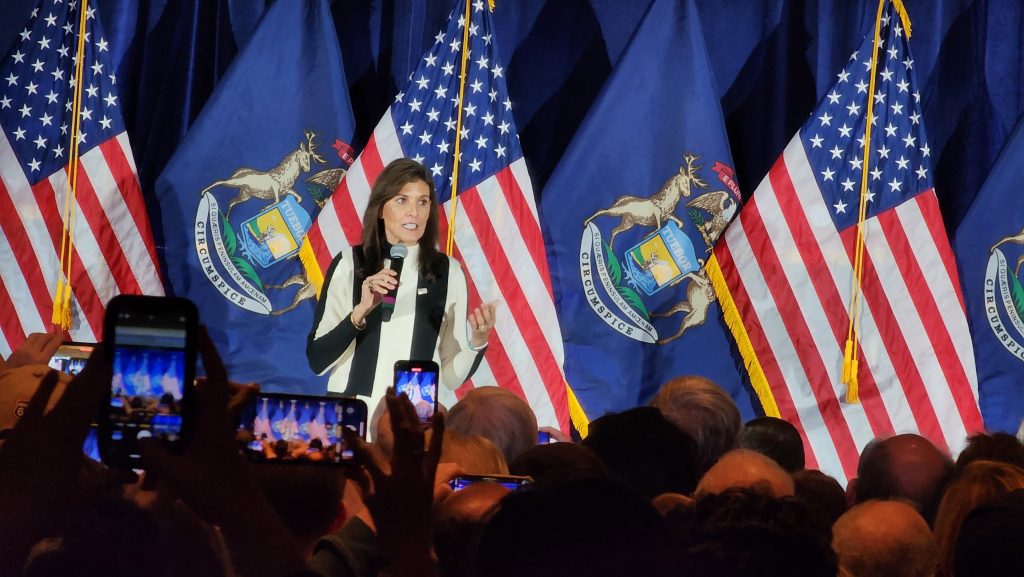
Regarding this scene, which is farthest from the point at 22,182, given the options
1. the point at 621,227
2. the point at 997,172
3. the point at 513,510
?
the point at 513,510

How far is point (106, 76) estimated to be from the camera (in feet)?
21.7

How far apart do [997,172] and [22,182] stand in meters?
5.31

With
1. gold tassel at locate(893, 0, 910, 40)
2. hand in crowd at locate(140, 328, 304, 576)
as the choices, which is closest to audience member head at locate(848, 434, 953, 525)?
hand in crowd at locate(140, 328, 304, 576)

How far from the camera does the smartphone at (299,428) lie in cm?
175

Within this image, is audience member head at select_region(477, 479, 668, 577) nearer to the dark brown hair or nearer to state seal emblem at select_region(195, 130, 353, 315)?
the dark brown hair

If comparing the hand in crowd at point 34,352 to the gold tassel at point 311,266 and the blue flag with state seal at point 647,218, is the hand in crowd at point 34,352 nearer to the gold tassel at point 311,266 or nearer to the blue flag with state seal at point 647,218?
the gold tassel at point 311,266

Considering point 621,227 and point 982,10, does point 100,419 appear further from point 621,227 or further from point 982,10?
point 982,10

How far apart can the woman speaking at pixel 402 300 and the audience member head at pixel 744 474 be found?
356 cm

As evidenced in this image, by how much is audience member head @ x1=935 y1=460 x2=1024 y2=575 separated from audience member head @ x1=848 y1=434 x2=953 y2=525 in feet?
2.11

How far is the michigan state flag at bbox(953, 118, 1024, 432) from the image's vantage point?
6891 mm

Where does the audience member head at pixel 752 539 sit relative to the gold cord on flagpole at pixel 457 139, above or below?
below

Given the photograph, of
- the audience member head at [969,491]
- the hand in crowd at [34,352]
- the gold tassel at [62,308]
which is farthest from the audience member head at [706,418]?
the gold tassel at [62,308]

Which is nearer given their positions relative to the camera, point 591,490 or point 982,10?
point 591,490

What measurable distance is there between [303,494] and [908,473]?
178cm
